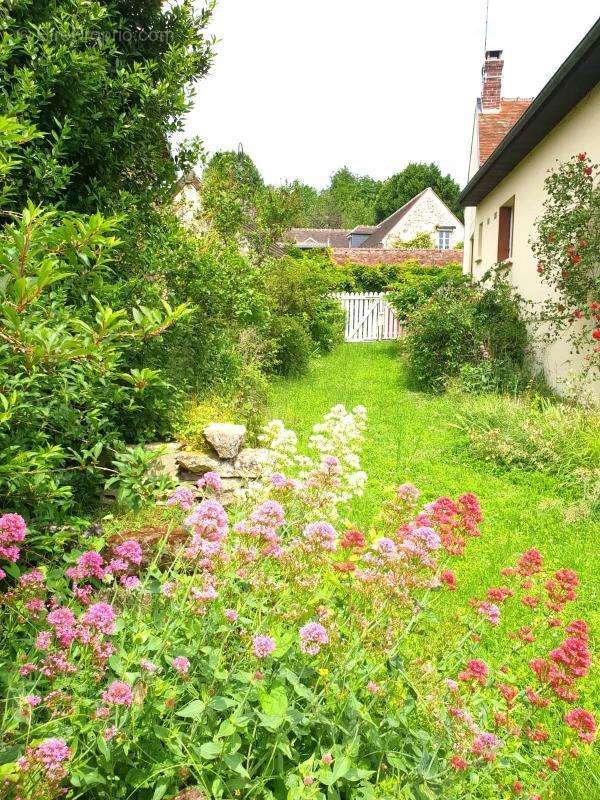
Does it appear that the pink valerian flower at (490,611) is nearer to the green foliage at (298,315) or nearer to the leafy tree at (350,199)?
the green foliage at (298,315)

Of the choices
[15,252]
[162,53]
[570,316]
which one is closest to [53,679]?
[15,252]

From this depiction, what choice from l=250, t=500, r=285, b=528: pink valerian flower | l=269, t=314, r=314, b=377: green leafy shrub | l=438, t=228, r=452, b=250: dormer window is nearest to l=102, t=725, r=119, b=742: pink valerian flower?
l=250, t=500, r=285, b=528: pink valerian flower

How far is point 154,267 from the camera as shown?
4594mm

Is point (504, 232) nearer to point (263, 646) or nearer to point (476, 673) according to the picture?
point (476, 673)

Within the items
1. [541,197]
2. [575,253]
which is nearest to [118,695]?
[575,253]

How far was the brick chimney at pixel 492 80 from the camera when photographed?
18.7 m

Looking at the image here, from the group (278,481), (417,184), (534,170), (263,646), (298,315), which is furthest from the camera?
(417,184)

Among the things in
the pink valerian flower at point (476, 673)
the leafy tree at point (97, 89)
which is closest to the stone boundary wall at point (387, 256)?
the leafy tree at point (97, 89)

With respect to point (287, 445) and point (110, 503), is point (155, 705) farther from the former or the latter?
point (110, 503)

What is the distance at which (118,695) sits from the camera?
147 cm

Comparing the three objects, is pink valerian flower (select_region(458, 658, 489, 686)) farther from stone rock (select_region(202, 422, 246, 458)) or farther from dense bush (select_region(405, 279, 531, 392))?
dense bush (select_region(405, 279, 531, 392))

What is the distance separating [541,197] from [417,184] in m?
A: 51.4

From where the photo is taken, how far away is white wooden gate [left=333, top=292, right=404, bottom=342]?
21.9 meters

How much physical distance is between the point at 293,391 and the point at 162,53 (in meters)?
7.19
